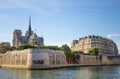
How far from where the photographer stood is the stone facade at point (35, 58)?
231 ft

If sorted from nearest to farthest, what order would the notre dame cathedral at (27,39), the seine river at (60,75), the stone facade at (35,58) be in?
the seine river at (60,75), the stone facade at (35,58), the notre dame cathedral at (27,39)

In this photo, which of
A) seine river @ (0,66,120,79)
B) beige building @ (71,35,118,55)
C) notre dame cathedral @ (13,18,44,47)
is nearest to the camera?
seine river @ (0,66,120,79)

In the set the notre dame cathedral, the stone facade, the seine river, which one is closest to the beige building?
the notre dame cathedral

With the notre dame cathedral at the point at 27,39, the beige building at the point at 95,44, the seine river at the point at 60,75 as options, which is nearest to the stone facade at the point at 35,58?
the seine river at the point at 60,75

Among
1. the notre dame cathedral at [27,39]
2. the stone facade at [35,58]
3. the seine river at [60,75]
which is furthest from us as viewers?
the notre dame cathedral at [27,39]

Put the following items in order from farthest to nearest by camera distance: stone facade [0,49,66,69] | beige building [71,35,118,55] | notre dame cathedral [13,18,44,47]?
notre dame cathedral [13,18,44,47] → beige building [71,35,118,55] → stone facade [0,49,66,69]

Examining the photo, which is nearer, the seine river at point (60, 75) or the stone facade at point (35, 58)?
the seine river at point (60, 75)

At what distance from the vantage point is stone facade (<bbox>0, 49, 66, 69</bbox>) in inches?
2771

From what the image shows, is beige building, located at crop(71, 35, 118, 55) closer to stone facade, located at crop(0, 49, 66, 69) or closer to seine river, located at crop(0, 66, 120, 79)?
stone facade, located at crop(0, 49, 66, 69)

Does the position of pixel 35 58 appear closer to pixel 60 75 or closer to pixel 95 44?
pixel 60 75

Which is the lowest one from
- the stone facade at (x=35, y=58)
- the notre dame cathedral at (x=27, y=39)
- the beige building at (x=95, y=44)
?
the stone facade at (x=35, y=58)

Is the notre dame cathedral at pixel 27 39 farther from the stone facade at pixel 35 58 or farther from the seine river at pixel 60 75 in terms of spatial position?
the seine river at pixel 60 75

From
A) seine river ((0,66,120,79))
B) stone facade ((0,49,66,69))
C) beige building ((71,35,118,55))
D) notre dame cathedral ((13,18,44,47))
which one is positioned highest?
notre dame cathedral ((13,18,44,47))

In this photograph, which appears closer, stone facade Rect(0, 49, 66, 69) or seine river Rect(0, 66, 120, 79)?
→ seine river Rect(0, 66, 120, 79)
